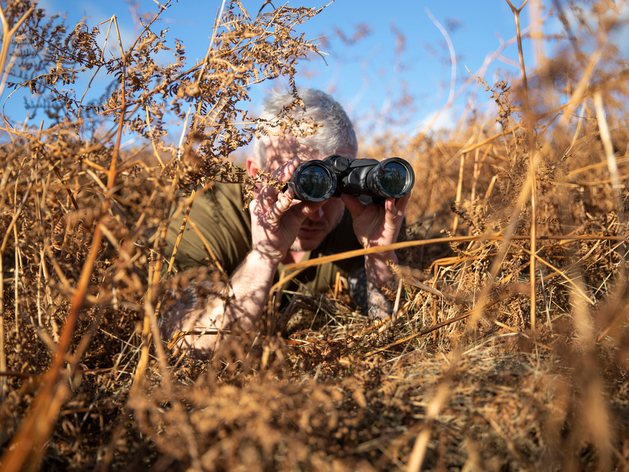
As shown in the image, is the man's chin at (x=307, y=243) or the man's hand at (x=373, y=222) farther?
the man's chin at (x=307, y=243)

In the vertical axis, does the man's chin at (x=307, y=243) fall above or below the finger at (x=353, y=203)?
below

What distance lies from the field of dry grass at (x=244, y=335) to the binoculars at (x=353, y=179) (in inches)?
12.2

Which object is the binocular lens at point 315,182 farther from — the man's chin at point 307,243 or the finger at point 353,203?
the man's chin at point 307,243

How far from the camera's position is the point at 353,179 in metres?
1.60

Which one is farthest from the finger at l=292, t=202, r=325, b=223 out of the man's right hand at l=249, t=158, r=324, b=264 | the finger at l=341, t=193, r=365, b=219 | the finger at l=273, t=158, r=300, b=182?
the finger at l=341, t=193, r=365, b=219

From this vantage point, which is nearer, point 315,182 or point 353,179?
point 315,182

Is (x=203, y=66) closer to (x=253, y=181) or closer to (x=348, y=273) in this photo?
(x=253, y=181)

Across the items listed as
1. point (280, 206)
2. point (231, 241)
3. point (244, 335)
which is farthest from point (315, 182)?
point (231, 241)

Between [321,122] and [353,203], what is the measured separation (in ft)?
1.57

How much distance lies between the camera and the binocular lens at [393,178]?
1514mm

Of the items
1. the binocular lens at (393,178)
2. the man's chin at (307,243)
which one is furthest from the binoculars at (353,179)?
the man's chin at (307,243)

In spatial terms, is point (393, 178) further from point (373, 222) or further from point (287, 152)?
point (287, 152)

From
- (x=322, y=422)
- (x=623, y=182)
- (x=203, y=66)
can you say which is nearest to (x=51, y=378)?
(x=322, y=422)

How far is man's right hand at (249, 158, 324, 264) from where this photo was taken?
145cm
